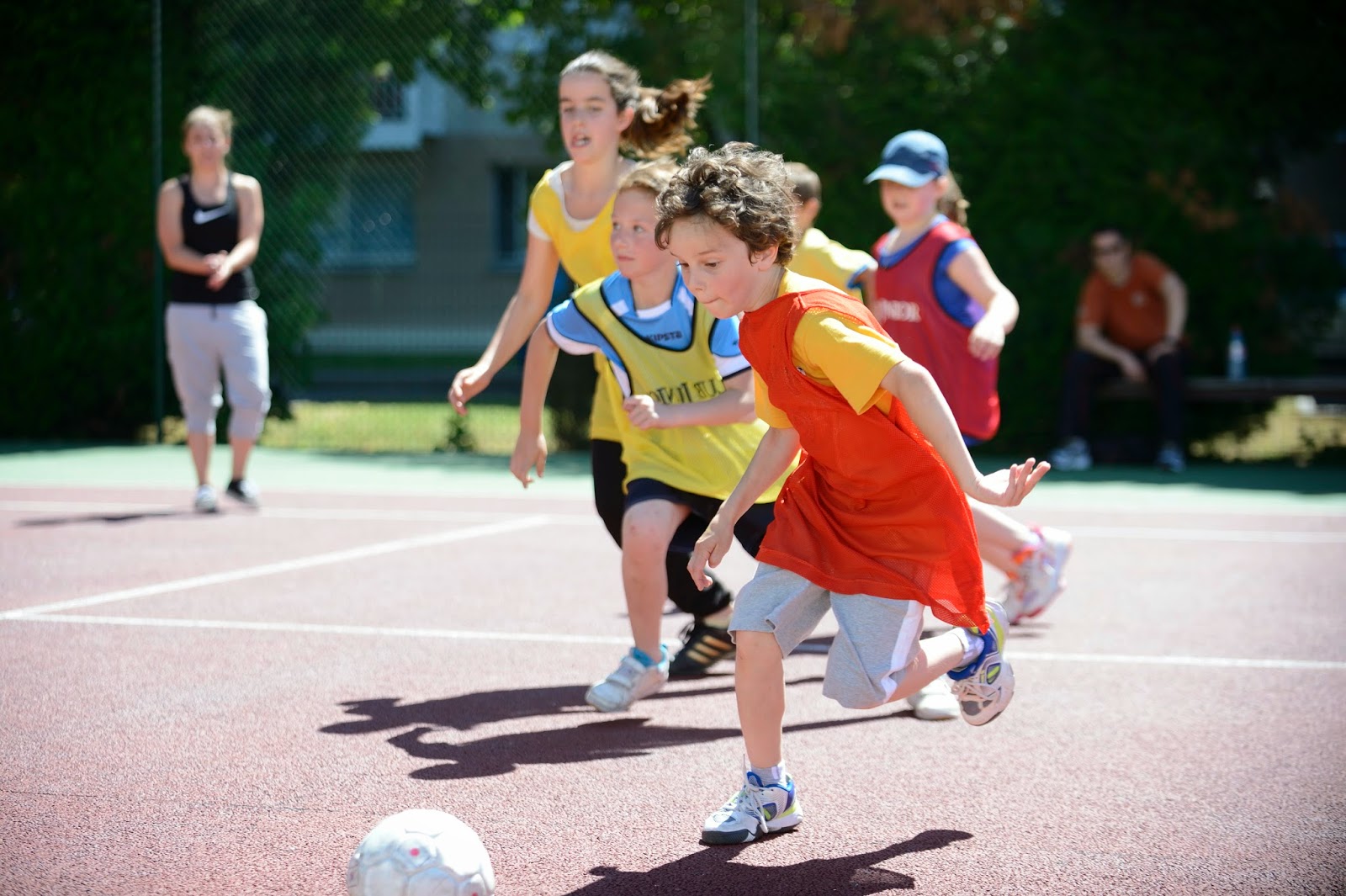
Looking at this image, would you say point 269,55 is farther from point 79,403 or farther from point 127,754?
point 127,754

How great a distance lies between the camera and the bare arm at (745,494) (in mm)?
3664

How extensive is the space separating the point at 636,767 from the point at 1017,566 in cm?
219

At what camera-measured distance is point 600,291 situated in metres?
4.89

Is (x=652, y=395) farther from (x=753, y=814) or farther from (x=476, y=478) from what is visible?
(x=476, y=478)

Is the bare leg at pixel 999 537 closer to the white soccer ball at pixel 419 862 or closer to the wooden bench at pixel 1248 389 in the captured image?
the white soccer ball at pixel 419 862

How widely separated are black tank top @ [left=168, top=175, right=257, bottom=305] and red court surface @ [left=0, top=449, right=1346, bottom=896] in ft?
6.97

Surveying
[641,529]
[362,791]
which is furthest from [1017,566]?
[362,791]

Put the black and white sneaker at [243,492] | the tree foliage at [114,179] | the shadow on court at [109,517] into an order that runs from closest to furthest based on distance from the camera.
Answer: the shadow on court at [109,517]
the black and white sneaker at [243,492]
the tree foliage at [114,179]

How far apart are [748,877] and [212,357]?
22.9ft

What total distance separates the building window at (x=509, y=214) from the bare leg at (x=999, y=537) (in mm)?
12716

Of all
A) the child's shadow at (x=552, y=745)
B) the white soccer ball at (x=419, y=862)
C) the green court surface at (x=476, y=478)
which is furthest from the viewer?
the green court surface at (x=476, y=478)

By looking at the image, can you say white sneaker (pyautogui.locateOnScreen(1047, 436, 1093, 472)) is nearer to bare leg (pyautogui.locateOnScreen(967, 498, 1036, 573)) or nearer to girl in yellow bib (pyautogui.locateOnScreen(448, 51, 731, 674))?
bare leg (pyautogui.locateOnScreen(967, 498, 1036, 573))

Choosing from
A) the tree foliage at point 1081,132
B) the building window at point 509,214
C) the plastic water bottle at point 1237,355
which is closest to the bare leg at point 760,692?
the tree foliage at point 1081,132

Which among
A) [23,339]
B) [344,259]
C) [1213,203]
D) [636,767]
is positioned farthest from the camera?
[344,259]
